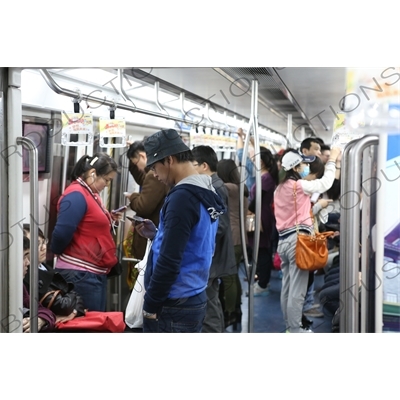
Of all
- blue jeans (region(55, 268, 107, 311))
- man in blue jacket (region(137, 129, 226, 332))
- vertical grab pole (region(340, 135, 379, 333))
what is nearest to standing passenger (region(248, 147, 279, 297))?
man in blue jacket (region(137, 129, 226, 332))

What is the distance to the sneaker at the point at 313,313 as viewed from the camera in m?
2.95

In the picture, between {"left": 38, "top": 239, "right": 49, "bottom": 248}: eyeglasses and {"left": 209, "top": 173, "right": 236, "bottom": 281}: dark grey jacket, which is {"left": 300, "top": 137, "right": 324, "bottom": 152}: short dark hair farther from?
{"left": 38, "top": 239, "right": 49, "bottom": 248}: eyeglasses

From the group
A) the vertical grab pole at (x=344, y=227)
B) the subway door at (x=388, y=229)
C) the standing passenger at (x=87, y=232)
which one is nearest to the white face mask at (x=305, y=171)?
the vertical grab pole at (x=344, y=227)

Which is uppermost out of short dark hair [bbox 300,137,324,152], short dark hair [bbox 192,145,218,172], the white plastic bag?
short dark hair [bbox 300,137,324,152]

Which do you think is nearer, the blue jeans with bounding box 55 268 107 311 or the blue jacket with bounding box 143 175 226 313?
the blue jacket with bounding box 143 175 226 313

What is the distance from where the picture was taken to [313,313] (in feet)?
9.94

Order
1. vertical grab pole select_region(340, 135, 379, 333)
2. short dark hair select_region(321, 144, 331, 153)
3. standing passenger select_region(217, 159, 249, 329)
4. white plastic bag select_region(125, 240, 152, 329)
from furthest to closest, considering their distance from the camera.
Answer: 1. standing passenger select_region(217, 159, 249, 329)
2. short dark hair select_region(321, 144, 331, 153)
3. white plastic bag select_region(125, 240, 152, 329)
4. vertical grab pole select_region(340, 135, 379, 333)

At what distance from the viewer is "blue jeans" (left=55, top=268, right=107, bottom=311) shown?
2.88 meters

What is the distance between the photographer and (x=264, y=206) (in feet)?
10.3

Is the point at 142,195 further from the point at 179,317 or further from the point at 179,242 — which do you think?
the point at 179,317

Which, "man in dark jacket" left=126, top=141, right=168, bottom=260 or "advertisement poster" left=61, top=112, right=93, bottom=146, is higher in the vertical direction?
"advertisement poster" left=61, top=112, right=93, bottom=146

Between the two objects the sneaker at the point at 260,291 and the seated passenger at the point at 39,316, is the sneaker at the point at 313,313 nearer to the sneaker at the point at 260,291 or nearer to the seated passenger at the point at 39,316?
the sneaker at the point at 260,291

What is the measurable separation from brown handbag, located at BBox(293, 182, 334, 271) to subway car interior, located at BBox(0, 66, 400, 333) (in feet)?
0.18

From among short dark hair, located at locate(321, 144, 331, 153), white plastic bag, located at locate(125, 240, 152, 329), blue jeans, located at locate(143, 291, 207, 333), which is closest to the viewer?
blue jeans, located at locate(143, 291, 207, 333)
